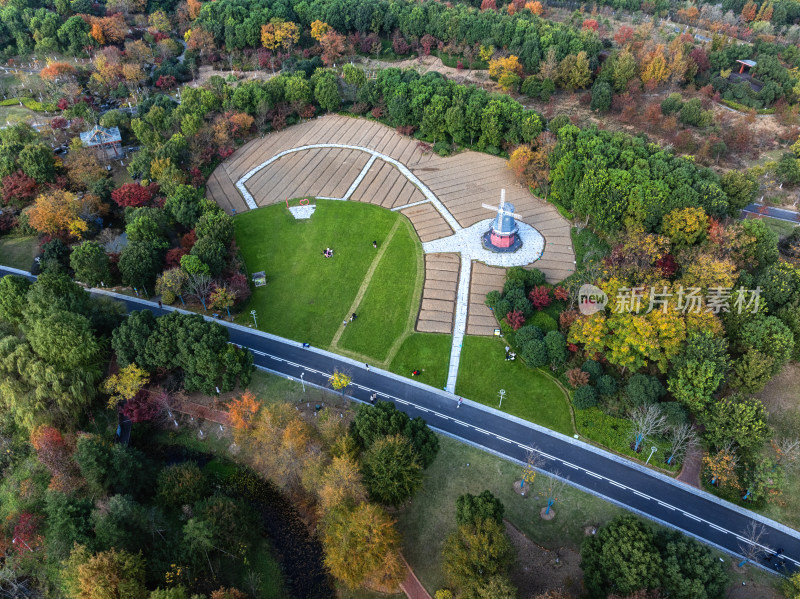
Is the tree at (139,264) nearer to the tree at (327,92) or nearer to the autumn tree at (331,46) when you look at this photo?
the tree at (327,92)

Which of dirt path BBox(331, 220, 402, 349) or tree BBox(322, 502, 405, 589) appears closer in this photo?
tree BBox(322, 502, 405, 589)

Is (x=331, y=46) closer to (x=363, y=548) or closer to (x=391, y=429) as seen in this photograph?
(x=391, y=429)

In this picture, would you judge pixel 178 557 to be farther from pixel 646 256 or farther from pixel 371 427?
pixel 646 256

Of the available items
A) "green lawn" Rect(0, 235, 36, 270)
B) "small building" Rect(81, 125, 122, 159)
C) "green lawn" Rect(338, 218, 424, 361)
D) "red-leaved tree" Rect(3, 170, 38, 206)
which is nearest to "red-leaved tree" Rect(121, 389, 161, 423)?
"green lawn" Rect(338, 218, 424, 361)

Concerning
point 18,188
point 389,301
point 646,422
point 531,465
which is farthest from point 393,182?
point 18,188

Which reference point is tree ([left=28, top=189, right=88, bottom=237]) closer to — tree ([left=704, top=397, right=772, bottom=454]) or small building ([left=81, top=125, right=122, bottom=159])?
small building ([left=81, top=125, right=122, bottom=159])

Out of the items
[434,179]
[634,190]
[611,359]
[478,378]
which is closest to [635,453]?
[611,359]
